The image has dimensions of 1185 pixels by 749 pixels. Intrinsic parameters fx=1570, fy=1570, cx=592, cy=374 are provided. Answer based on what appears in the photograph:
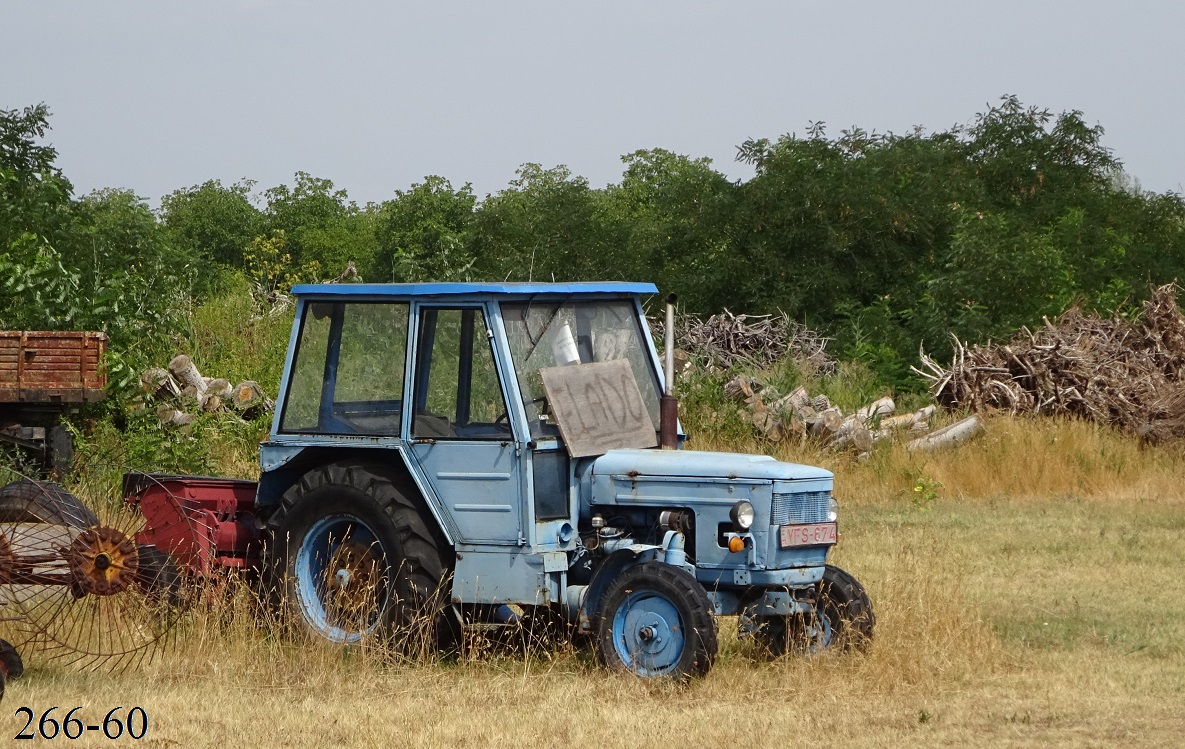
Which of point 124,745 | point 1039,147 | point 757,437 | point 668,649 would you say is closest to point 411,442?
point 668,649

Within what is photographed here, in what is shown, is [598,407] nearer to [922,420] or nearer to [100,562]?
[100,562]

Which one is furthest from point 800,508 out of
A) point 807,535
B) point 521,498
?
point 521,498

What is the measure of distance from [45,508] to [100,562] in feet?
3.61

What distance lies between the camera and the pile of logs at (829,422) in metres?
17.8

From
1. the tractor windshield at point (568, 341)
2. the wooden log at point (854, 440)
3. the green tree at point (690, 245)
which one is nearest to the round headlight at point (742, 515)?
the tractor windshield at point (568, 341)

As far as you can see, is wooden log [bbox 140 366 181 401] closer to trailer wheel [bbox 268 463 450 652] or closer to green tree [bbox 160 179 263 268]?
trailer wheel [bbox 268 463 450 652]

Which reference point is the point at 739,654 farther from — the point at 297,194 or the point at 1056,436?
the point at 297,194

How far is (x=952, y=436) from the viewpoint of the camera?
17703 millimetres

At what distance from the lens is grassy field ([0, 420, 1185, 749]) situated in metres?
6.75

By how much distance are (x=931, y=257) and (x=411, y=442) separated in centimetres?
2120

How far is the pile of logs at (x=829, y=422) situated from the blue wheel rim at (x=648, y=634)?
10435 mm

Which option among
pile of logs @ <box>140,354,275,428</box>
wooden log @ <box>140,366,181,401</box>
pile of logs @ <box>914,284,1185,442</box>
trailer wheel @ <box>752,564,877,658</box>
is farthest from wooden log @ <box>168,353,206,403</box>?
trailer wheel @ <box>752,564,877,658</box>

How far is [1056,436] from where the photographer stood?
57.2ft

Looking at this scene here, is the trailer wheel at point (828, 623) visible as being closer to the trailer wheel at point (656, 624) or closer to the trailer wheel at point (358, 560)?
the trailer wheel at point (656, 624)
